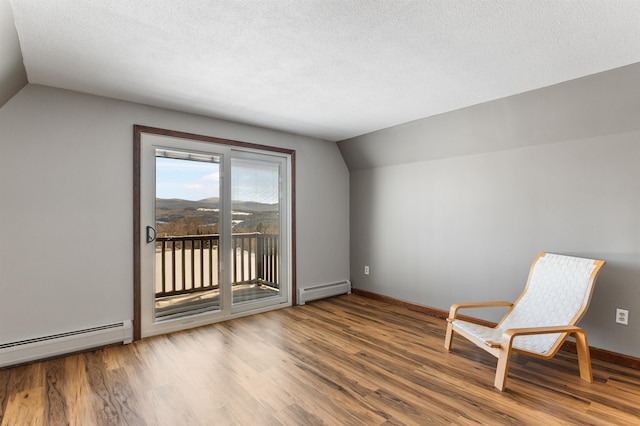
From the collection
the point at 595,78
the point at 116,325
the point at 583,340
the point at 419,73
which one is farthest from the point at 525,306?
the point at 116,325

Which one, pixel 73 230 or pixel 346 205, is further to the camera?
pixel 346 205

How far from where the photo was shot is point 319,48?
87.5 inches

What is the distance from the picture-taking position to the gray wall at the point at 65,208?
8.86 ft

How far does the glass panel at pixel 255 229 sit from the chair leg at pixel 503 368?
2857 millimetres

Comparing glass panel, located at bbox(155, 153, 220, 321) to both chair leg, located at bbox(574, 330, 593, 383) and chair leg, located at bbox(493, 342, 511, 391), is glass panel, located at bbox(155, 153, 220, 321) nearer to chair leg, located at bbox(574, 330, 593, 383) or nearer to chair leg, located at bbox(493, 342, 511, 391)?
chair leg, located at bbox(493, 342, 511, 391)

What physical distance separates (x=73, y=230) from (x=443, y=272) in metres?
4.09

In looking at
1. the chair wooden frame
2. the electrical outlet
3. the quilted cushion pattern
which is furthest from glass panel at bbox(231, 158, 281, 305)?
the electrical outlet

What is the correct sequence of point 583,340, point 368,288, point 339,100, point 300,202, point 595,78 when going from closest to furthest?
point 583,340 → point 595,78 → point 339,100 → point 300,202 → point 368,288

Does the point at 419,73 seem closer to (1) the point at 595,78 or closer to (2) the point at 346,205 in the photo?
(1) the point at 595,78

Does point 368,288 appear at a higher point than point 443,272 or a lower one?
lower

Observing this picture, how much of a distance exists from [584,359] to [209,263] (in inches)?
163

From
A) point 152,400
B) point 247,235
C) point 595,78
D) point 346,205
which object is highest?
point 595,78

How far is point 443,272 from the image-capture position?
4.14 metres

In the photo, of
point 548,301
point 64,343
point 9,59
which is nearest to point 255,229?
point 64,343
